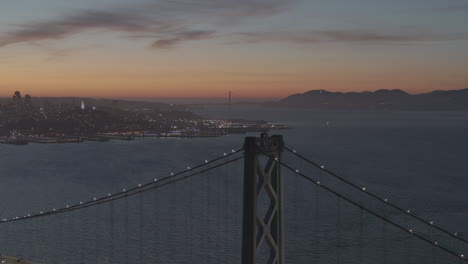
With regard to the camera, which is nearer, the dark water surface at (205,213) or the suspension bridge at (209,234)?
the suspension bridge at (209,234)

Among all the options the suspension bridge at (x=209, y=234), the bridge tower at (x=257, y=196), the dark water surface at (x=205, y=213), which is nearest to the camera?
the bridge tower at (x=257, y=196)

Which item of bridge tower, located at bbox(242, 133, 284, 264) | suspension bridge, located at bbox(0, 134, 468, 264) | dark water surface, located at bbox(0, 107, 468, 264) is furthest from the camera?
dark water surface, located at bbox(0, 107, 468, 264)

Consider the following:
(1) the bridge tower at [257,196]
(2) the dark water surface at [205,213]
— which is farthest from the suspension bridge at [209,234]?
(1) the bridge tower at [257,196]

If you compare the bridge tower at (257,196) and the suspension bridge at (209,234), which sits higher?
the bridge tower at (257,196)

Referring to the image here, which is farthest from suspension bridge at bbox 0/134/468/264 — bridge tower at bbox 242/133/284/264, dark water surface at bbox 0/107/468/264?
bridge tower at bbox 242/133/284/264

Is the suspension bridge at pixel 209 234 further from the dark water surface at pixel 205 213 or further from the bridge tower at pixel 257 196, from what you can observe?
the bridge tower at pixel 257 196

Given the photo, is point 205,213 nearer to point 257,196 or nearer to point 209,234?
point 209,234

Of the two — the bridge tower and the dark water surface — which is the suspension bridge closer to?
the dark water surface

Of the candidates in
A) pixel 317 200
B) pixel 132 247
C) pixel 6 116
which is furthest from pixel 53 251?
pixel 6 116

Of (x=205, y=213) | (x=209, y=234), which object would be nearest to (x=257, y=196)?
(x=209, y=234)
